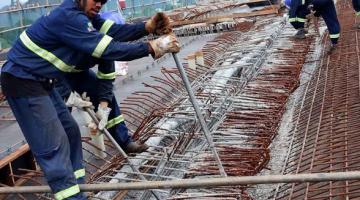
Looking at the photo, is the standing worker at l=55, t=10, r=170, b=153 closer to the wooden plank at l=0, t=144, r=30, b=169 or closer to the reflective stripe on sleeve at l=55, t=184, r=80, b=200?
the reflective stripe on sleeve at l=55, t=184, r=80, b=200

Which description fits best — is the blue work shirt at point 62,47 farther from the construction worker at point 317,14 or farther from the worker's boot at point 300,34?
the worker's boot at point 300,34

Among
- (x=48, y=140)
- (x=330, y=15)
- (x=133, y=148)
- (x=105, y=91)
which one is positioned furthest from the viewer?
(x=330, y=15)

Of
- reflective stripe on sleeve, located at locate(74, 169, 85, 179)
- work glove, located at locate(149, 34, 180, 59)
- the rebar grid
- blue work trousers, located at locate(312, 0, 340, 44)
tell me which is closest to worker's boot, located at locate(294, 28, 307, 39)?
blue work trousers, located at locate(312, 0, 340, 44)

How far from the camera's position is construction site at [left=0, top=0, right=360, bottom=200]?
3814 millimetres

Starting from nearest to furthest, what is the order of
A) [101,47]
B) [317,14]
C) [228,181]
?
1. [228,181]
2. [101,47]
3. [317,14]

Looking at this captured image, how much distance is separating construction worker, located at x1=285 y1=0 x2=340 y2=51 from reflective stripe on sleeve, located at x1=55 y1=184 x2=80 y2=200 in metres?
6.25

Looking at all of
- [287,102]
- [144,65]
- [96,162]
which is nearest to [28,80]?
[96,162]

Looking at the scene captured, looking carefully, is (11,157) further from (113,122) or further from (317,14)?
(317,14)

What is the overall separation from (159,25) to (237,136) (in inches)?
72.8

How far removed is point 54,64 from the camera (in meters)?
3.26

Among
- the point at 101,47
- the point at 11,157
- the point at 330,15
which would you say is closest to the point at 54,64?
the point at 101,47

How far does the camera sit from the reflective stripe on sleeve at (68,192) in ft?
10.4

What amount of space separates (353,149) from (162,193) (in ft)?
5.82

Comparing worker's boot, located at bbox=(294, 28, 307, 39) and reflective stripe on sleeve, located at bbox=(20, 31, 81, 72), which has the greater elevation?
reflective stripe on sleeve, located at bbox=(20, 31, 81, 72)
